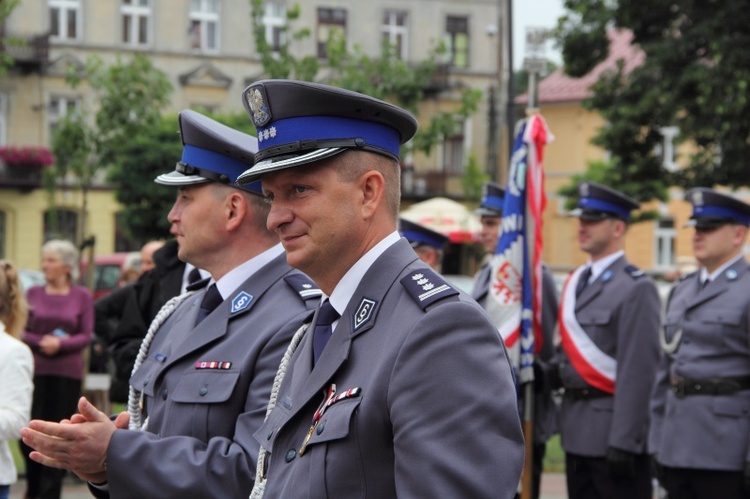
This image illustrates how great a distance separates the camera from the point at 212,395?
382 cm

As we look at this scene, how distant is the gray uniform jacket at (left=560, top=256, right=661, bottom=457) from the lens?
7.32 m

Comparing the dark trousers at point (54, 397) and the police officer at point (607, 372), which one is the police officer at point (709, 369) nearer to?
the police officer at point (607, 372)

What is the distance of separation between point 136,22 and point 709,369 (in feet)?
114

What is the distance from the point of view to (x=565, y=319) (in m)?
7.81

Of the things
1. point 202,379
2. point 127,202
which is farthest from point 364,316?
point 127,202

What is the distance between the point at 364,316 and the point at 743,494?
4.58 meters

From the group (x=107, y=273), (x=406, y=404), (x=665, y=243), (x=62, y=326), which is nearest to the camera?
(x=406, y=404)

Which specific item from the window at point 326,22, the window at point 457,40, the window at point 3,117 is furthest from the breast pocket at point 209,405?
the window at point 457,40

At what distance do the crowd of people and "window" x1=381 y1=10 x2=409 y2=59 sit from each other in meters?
35.7

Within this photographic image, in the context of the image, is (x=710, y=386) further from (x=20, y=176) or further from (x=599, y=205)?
(x=20, y=176)

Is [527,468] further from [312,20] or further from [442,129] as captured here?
[312,20]

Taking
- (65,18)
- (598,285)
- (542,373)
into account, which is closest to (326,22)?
(65,18)

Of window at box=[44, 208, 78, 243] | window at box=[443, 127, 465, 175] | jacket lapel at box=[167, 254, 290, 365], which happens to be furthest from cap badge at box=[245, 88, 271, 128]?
window at box=[443, 127, 465, 175]

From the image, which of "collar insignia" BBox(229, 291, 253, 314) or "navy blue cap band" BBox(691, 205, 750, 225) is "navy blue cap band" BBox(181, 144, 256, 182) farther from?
"navy blue cap band" BBox(691, 205, 750, 225)
